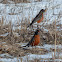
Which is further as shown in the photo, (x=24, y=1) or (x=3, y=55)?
(x=24, y=1)

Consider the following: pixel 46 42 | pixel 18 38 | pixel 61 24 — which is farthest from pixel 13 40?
pixel 61 24

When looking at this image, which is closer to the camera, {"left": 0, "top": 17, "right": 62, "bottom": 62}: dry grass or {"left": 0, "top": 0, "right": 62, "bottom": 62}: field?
{"left": 0, "top": 0, "right": 62, "bottom": 62}: field

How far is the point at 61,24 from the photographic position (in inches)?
285

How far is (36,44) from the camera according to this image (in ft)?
17.1

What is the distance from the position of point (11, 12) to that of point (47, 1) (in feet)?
7.78

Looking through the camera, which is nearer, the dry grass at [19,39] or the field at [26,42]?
the field at [26,42]

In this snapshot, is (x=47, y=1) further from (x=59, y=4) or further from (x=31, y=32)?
(x=31, y=32)

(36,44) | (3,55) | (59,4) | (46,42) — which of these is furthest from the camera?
(59,4)

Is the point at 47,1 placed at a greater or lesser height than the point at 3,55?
greater

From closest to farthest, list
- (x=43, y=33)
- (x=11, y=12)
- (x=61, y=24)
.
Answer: (x=43, y=33), (x=61, y=24), (x=11, y=12)

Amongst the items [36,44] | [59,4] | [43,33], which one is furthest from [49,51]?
[59,4]

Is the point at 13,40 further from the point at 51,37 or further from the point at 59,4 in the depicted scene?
the point at 59,4

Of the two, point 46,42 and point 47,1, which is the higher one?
point 47,1

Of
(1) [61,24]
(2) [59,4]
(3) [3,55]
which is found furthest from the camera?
(2) [59,4]
